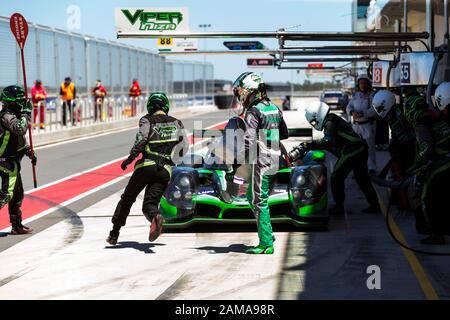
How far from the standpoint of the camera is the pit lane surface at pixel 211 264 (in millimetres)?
6957

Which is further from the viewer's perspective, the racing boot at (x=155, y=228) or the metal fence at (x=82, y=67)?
the metal fence at (x=82, y=67)

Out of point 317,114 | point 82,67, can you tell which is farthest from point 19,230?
point 82,67

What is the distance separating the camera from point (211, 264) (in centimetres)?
815

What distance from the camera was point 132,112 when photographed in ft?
141

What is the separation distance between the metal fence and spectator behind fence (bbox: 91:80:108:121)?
0.91 feet

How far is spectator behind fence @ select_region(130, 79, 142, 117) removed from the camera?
42344 mm

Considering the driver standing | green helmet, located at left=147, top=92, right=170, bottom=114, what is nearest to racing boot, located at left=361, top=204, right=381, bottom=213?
the driver standing

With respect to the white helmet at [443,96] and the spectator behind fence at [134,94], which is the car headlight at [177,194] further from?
the spectator behind fence at [134,94]

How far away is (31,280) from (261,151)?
249cm

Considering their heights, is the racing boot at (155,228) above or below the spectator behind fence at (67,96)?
below

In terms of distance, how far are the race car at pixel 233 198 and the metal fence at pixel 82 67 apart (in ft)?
51.1

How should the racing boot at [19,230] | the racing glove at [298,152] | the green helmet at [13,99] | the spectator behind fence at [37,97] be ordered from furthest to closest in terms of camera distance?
the spectator behind fence at [37,97] < the racing glove at [298,152] < the racing boot at [19,230] < the green helmet at [13,99]

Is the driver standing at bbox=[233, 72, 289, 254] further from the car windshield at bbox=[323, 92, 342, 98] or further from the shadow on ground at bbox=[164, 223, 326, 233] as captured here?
the car windshield at bbox=[323, 92, 342, 98]

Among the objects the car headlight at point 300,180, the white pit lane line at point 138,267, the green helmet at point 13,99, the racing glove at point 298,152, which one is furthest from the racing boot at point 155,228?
the racing glove at point 298,152
